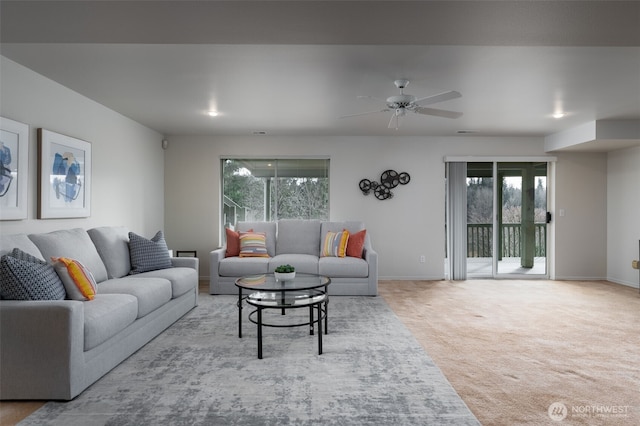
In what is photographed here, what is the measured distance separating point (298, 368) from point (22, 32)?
2.73m

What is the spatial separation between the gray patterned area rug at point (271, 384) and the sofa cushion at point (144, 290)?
0.32 m

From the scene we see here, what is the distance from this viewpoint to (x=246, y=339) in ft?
12.0

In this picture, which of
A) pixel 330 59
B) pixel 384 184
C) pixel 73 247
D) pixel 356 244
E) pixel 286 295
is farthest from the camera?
pixel 384 184

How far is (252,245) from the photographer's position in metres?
5.98

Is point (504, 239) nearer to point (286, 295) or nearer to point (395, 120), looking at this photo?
point (395, 120)

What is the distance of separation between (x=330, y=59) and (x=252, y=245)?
3.34 m

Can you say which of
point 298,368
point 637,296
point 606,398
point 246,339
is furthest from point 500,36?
point 637,296

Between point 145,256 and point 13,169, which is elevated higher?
point 13,169

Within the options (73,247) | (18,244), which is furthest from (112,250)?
(18,244)

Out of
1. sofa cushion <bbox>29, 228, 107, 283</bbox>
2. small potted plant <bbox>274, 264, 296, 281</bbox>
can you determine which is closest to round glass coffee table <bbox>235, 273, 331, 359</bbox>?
small potted plant <bbox>274, 264, 296, 281</bbox>

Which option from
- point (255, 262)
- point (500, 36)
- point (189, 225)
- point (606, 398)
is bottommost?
point (606, 398)

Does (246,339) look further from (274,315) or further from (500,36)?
(500,36)

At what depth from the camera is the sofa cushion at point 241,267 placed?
5543 mm
